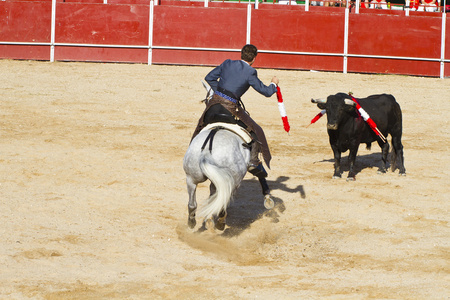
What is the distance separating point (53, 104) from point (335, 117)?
7.23 metres

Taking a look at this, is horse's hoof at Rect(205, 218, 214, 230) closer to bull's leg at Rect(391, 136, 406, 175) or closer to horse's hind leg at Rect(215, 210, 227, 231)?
horse's hind leg at Rect(215, 210, 227, 231)

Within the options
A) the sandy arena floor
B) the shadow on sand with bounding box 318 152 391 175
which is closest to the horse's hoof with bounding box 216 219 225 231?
the sandy arena floor

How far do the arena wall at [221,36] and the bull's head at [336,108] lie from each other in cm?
997

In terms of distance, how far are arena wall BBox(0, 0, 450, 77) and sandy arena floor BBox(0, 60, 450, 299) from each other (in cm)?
392

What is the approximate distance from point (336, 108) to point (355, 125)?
533 millimetres

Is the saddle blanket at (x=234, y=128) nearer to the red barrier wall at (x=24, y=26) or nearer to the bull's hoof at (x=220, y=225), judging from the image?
the bull's hoof at (x=220, y=225)

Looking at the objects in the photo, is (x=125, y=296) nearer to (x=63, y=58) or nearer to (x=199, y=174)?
(x=199, y=174)

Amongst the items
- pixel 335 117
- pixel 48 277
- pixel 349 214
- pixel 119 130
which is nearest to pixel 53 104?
pixel 119 130

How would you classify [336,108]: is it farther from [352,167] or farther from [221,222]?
[221,222]

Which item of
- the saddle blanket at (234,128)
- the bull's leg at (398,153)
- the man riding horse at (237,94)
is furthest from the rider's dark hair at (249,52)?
the bull's leg at (398,153)

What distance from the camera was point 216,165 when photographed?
22.8 feet

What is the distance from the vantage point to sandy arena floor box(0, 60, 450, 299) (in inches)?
240

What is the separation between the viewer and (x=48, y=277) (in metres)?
6.06

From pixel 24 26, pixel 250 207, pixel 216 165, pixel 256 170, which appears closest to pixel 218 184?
pixel 216 165
